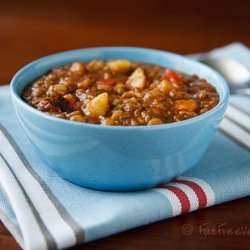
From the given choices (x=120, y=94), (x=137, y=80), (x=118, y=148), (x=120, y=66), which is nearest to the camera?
(x=118, y=148)

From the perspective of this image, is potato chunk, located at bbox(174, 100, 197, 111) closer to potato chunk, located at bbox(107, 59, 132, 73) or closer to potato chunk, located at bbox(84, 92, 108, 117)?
potato chunk, located at bbox(84, 92, 108, 117)

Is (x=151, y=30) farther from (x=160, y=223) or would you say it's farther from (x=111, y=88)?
(x=160, y=223)

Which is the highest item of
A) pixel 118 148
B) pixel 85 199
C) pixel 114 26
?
pixel 118 148

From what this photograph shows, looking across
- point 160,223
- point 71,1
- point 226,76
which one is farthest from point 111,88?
point 71,1

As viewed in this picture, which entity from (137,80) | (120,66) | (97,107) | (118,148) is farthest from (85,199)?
(120,66)

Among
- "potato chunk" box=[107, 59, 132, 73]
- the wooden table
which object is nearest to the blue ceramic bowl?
"potato chunk" box=[107, 59, 132, 73]

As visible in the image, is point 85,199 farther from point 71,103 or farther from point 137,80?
point 137,80

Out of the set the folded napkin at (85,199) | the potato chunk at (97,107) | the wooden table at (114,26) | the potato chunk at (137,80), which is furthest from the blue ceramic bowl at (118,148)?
the wooden table at (114,26)

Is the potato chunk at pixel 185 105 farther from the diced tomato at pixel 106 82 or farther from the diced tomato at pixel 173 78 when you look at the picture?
the diced tomato at pixel 106 82
